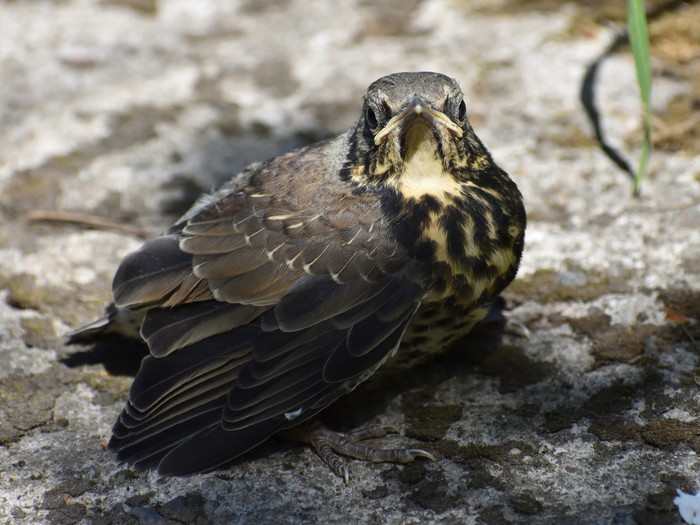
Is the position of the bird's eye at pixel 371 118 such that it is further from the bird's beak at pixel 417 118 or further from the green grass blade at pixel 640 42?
the green grass blade at pixel 640 42

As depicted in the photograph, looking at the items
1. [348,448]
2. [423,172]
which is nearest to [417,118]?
[423,172]

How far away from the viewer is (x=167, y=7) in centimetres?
764

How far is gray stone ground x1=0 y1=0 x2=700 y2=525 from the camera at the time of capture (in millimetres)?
3564

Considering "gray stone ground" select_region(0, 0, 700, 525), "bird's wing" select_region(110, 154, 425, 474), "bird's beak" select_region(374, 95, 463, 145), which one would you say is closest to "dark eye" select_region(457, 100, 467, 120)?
"bird's beak" select_region(374, 95, 463, 145)

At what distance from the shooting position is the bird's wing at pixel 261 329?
3.61 m

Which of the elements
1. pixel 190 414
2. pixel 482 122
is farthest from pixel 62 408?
pixel 482 122

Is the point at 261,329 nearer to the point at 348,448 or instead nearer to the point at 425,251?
the point at 348,448

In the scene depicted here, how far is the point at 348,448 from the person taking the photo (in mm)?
3771

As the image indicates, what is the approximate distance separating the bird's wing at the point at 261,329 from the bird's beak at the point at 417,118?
36cm

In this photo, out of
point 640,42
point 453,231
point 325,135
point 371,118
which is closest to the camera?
point 453,231

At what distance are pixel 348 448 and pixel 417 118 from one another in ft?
4.61

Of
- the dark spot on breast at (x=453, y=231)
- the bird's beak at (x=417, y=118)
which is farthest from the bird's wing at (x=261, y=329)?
the bird's beak at (x=417, y=118)

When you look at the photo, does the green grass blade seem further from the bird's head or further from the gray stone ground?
the bird's head

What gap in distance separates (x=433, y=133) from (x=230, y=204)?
1.02 m
